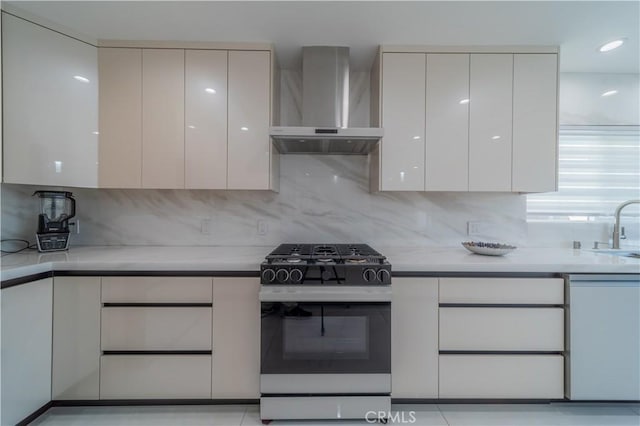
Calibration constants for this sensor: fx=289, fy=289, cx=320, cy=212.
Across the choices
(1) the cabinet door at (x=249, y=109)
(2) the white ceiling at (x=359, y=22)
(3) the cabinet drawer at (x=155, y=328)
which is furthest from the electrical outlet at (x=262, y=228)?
(2) the white ceiling at (x=359, y=22)

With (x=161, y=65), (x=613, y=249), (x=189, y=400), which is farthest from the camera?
(x=613, y=249)

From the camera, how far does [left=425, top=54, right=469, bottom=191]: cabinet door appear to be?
78.5 inches

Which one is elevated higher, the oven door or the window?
the window

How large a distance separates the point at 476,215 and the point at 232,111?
2.07 metres

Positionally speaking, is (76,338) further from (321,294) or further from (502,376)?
(502,376)

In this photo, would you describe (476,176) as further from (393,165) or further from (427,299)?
(427,299)

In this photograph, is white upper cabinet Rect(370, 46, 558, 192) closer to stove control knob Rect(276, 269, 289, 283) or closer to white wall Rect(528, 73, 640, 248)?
white wall Rect(528, 73, 640, 248)

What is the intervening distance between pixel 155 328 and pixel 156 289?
23cm

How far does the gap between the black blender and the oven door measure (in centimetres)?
154

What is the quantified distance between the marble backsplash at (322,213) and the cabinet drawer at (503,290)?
2.34ft

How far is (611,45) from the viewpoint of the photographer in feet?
6.51

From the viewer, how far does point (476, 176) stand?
6.62 feet

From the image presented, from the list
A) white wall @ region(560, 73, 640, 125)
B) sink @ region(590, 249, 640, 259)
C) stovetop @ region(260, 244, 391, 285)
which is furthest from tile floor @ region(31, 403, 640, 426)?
white wall @ region(560, 73, 640, 125)

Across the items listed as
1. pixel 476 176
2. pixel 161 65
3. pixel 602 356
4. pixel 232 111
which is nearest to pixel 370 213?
pixel 476 176
